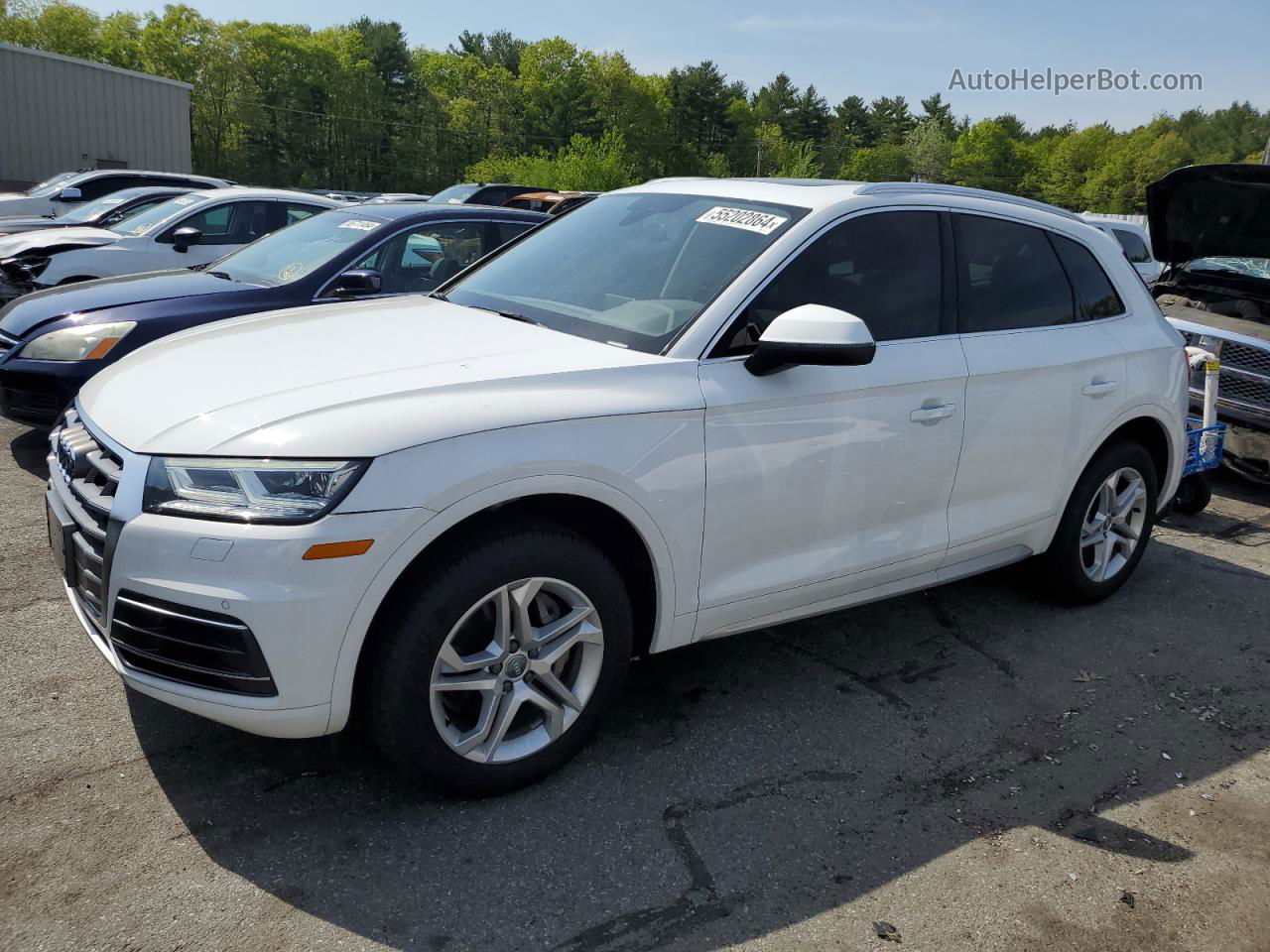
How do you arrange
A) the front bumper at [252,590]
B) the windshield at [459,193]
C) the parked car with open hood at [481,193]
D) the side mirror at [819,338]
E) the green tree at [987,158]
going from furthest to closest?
the green tree at [987,158]
the parked car with open hood at [481,193]
the windshield at [459,193]
the side mirror at [819,338]
the front bumper at [252,590]

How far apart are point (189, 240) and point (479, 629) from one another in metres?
6.68

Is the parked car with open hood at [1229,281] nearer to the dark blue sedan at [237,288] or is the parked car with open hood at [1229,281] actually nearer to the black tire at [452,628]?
the dark blue sedan at [237,288]

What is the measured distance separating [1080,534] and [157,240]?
7.74 meters

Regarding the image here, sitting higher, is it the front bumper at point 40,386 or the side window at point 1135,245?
the side window at point 1135,245

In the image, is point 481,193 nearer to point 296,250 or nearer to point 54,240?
point 54,240

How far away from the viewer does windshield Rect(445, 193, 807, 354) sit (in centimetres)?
327

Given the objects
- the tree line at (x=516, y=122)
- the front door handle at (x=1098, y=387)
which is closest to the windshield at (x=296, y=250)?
the front door handle at (x=1098, y=387)

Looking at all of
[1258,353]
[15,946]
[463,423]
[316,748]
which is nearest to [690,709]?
[316,748]

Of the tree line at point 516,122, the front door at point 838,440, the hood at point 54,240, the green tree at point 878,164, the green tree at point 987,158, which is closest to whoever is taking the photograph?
the front door at point 838,440

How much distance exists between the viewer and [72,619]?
3863mm

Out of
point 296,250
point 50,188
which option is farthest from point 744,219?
point 50,188

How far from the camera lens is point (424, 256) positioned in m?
6.44

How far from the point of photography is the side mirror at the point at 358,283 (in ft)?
18.6

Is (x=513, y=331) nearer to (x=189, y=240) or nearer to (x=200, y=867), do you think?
(x=200, y=867)
